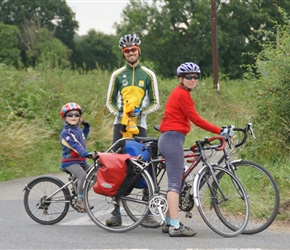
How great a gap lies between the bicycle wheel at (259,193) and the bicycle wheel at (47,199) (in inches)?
80.5

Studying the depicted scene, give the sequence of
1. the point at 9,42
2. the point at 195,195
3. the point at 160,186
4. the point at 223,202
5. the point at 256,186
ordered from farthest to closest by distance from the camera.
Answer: the point at 9,42, the point at 256,186, the point at 160,186, the point at 223,202, the point at 195,195

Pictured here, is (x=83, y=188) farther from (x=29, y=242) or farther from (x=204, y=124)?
(x=204, y=124)

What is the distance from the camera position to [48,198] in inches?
335

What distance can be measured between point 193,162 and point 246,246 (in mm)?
1106

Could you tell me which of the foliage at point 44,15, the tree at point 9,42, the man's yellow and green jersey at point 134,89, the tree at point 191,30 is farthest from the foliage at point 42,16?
the man's yellow and green jersey at point 134,89

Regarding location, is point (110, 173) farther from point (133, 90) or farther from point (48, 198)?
point (133, 90)

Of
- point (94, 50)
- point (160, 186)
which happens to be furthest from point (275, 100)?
point (94, 50)

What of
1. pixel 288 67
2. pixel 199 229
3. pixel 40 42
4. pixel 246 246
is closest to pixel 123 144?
pixel 199 229

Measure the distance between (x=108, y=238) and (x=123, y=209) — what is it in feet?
2.40

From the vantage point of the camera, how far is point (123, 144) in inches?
324

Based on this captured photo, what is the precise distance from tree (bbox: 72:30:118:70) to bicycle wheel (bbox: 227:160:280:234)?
240ft

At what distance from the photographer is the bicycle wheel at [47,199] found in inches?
335

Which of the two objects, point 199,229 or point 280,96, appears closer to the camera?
point 199,229

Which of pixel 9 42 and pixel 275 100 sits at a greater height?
pixel 9 42
